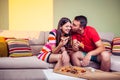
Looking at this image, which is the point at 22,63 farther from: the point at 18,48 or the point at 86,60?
the point at 86,60

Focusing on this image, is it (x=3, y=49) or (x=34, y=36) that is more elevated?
(x=34, y=36)

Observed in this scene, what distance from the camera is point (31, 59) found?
2.84 metres

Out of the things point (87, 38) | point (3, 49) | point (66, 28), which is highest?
point (66, 28)

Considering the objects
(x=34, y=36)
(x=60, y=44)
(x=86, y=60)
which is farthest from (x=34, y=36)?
(x=86, y=60)

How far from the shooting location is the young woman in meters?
2.89

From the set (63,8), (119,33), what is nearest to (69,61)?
(63,8)

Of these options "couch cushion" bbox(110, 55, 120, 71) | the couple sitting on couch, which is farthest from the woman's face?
"couch cushion" bbox(110, 55, 120, 71)

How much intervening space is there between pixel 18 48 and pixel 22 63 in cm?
37

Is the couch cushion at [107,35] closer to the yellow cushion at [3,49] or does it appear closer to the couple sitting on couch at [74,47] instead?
the couple sitting on couch at [74,47]

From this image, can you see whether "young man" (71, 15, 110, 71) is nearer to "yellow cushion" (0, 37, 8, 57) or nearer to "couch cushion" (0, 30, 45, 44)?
"couch cushion" (0, 30, 45, 44)

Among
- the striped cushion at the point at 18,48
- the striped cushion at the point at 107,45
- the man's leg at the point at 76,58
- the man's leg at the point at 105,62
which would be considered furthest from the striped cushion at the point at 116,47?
the striped cushion at the point at 18,48

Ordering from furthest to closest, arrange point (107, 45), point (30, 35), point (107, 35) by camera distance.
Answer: point (107, 35), point (107, 45), point (30, 35)

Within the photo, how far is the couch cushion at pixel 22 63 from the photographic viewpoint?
273 cm

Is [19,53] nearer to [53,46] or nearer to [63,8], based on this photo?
[53,46]
